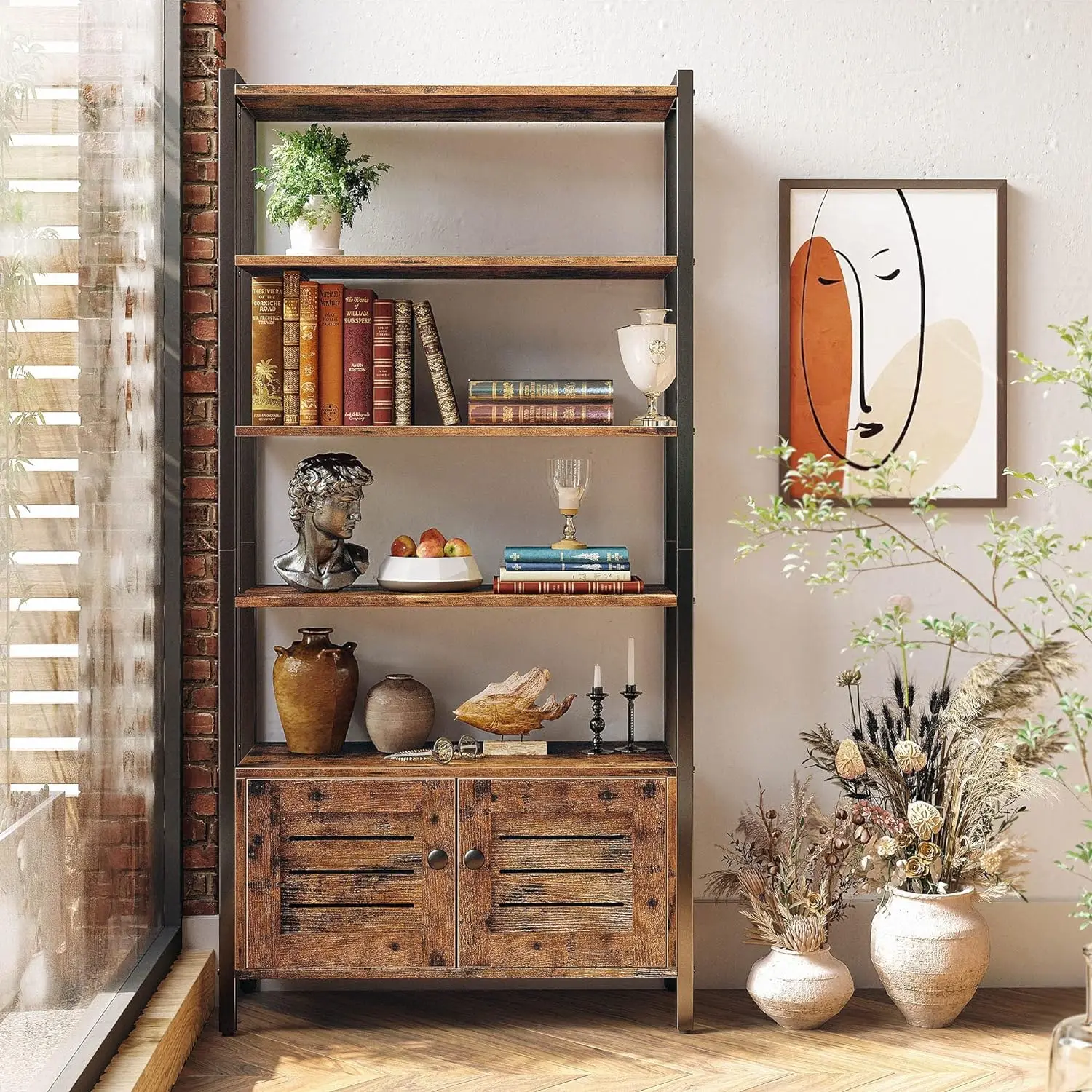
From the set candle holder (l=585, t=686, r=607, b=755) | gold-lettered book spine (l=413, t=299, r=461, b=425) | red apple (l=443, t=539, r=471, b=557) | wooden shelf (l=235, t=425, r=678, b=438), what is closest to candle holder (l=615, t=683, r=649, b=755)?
candle holder (l=585, t=686, r=607, b=755)

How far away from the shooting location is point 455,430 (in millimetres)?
2484

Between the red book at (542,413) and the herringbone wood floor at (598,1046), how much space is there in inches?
55.1

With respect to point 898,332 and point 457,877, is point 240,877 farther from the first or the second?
point 898,332

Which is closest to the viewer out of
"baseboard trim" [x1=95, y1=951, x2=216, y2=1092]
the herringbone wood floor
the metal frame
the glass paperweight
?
the glass paperweight

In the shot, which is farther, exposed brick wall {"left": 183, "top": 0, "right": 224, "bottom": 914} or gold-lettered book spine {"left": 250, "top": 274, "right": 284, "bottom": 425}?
exposed brick wall {"left": 183, "top": 0, "right": 224, "bottom": 914}

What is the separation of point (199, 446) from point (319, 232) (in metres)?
0.61

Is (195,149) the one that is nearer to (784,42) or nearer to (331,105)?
(331,105)

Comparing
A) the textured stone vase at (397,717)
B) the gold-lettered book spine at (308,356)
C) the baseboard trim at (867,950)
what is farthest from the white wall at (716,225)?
the gold-lettered book spine at (308,356)

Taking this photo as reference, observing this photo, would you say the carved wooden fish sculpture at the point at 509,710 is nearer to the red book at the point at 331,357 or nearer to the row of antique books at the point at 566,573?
the row of antique books at the point at 566,573

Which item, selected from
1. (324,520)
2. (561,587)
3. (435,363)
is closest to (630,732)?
(561,587)

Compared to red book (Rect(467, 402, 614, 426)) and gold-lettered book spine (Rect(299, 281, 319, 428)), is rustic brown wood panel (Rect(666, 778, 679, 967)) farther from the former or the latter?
gold-lettered book spine (Rect(299, 281, 319, 428))

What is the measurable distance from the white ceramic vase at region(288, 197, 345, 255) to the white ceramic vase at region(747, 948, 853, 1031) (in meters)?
1.90

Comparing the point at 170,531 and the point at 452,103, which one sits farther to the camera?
the point at 170,531

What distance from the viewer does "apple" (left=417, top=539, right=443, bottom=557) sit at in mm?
2566
